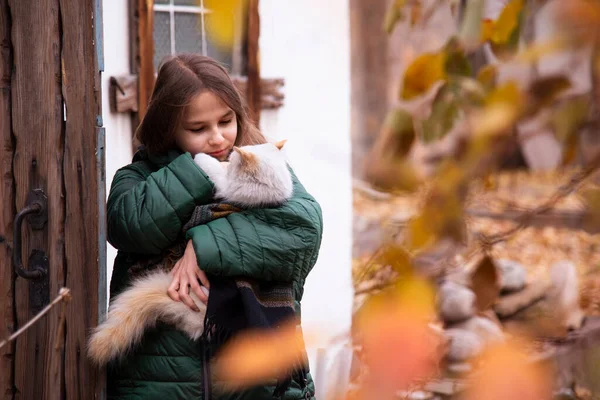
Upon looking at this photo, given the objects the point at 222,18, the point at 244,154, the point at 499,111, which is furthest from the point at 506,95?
the point at 244,154

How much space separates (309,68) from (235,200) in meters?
2.55

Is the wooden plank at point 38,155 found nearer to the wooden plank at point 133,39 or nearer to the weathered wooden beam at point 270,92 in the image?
the wooden plank at point 133,39

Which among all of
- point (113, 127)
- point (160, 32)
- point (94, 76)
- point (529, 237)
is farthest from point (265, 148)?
point (529, 237)

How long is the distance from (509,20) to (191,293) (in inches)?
52.8

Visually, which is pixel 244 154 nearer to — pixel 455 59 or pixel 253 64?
pixel 455 59

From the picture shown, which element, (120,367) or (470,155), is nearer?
(470,155)

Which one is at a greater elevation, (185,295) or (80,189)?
(80,189)

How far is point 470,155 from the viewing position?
33.6 inches

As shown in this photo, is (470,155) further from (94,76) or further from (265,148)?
(94,76)

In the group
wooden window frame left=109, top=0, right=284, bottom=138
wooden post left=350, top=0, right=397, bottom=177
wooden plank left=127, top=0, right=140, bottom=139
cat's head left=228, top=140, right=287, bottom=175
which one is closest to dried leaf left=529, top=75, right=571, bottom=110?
cat's head left=228, top=140, right=287, bottom=175

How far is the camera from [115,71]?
3.96m

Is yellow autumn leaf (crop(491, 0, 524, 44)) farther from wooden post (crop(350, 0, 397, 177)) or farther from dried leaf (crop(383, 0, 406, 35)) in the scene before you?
wooden post (crop(350, 0, 397, 177))

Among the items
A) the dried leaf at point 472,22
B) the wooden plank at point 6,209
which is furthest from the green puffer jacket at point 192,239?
the dried leaf at point 472,22

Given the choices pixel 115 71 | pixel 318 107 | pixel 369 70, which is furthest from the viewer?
pixel 369 70
